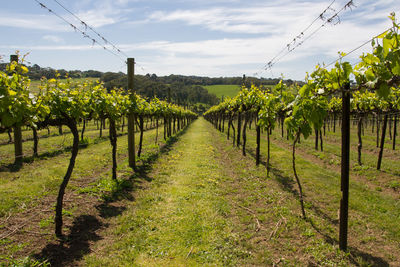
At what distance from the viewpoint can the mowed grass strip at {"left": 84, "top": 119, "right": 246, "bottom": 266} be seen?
4734mm

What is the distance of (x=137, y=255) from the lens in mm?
4828

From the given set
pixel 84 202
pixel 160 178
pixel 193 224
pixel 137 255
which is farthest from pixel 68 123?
pixel 160 178

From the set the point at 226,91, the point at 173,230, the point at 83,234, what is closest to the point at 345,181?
the point at 173,230

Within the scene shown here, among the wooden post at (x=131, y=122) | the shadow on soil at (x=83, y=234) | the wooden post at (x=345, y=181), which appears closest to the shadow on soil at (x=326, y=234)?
the wooden post at (x=345, y=181)

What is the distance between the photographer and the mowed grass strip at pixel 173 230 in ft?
15.5

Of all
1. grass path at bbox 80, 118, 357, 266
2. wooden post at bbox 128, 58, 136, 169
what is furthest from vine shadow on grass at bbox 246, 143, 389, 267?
wooden post at bbox 128, 58, 136, 169

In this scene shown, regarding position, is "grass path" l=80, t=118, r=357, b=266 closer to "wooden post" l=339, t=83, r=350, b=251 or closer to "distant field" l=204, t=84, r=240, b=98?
"wooden post" l=339, t=83, r=350, b=251

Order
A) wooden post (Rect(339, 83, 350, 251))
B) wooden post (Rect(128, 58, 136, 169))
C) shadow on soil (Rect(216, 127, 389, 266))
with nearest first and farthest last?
shadow on soil (Rect(216, 127, 389, 266)) → wooden post (Rect(339, 83, 350, 251)) → wooden post (Rect(128, 58, 136, 169))

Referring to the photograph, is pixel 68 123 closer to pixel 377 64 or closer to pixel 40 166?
pixel 377 64

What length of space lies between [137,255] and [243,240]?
7.85ft

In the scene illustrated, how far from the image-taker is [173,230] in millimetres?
5797

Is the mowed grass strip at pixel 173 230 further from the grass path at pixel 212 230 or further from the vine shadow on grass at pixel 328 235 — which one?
the vine shadow on grass at pixel 328 235

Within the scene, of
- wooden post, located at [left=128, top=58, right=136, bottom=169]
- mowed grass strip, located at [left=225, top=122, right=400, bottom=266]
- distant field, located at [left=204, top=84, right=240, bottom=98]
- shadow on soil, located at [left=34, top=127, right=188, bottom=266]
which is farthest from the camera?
distant field, located at [left=204, top=84, right=240, bottom=98]

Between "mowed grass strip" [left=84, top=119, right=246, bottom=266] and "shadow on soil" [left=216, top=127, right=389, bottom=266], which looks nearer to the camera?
"shadow on soil" [left=216, top=127, right=389, bottom=266]
